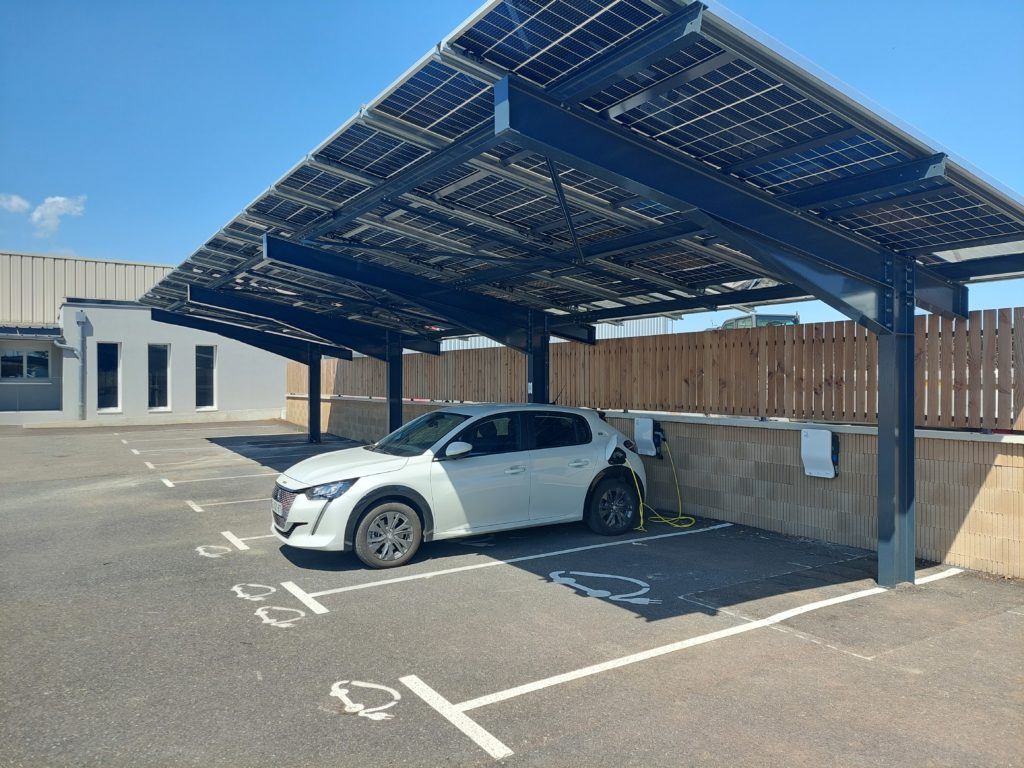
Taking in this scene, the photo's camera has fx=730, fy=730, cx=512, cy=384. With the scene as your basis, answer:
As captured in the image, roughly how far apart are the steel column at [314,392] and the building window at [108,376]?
483 inches

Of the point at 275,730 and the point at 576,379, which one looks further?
the point at 576,379

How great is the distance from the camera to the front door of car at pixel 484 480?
7691 mm

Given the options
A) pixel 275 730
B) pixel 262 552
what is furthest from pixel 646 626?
pixel 262 552

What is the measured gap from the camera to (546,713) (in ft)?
13.7

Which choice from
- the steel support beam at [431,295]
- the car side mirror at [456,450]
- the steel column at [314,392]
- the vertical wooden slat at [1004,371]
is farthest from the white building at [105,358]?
the vertical wooden slat at [1004,371]

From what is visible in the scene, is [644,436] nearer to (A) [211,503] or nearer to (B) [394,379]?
(A) [211,503]

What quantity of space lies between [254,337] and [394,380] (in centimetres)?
630

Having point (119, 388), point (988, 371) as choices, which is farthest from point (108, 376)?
point (988, 371)

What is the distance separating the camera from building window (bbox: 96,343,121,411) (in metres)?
29.3

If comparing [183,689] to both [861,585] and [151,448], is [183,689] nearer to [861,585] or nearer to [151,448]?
[861,585]

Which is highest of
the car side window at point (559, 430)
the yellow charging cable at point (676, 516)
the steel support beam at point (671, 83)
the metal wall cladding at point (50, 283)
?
the metal wall cladding at point (50, 283)

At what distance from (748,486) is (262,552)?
6009 mm

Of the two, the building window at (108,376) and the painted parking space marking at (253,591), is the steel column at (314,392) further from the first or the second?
the painted parking space marking at (253,591)

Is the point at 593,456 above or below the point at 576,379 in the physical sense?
below
